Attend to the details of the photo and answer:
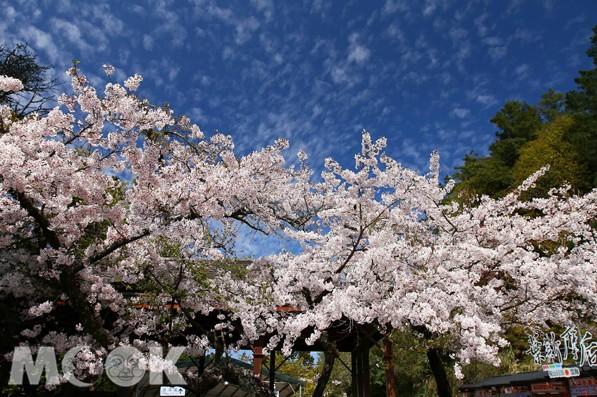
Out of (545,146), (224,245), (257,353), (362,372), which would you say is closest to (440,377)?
(362,372)

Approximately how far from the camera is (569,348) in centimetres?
713

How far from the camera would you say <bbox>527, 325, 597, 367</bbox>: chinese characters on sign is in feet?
21.3

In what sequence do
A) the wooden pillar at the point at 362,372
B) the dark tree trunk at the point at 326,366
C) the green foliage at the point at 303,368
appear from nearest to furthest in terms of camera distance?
the dark tree trunk at the point at 326,366 → the wooden pillar at the point at 362,372 → the green foliage at the point at 303,368

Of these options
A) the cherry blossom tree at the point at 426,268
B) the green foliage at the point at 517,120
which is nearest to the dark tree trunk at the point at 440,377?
the cherry blossom tree at the point at 426,268

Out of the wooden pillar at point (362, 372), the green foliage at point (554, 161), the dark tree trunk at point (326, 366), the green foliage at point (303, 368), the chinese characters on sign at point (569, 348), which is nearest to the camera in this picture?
the chinese characters on sign at point (569, 348)

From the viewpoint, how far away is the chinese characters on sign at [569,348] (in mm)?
6480

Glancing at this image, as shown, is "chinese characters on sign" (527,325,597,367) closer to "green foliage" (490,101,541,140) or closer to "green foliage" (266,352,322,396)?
"green foliage" (266,352,322,396)

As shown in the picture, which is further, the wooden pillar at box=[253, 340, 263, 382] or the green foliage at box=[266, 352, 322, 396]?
the green foliage at box=[266, 352, 322, 396]

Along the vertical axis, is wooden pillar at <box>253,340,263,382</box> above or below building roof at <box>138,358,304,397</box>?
above

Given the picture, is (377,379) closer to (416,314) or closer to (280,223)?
(280,223)

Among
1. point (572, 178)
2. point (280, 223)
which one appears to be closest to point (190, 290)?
point (280, 223)

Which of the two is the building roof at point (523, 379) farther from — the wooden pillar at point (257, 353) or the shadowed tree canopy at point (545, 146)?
the shadowed tree canopy at point (545, 146)

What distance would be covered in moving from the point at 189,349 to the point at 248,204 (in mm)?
3210

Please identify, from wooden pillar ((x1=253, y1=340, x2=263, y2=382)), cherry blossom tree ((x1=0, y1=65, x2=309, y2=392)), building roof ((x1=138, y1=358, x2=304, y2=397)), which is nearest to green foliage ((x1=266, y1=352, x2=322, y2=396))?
building roof ((x1=138, y1=358, x2=304, y2=397))
